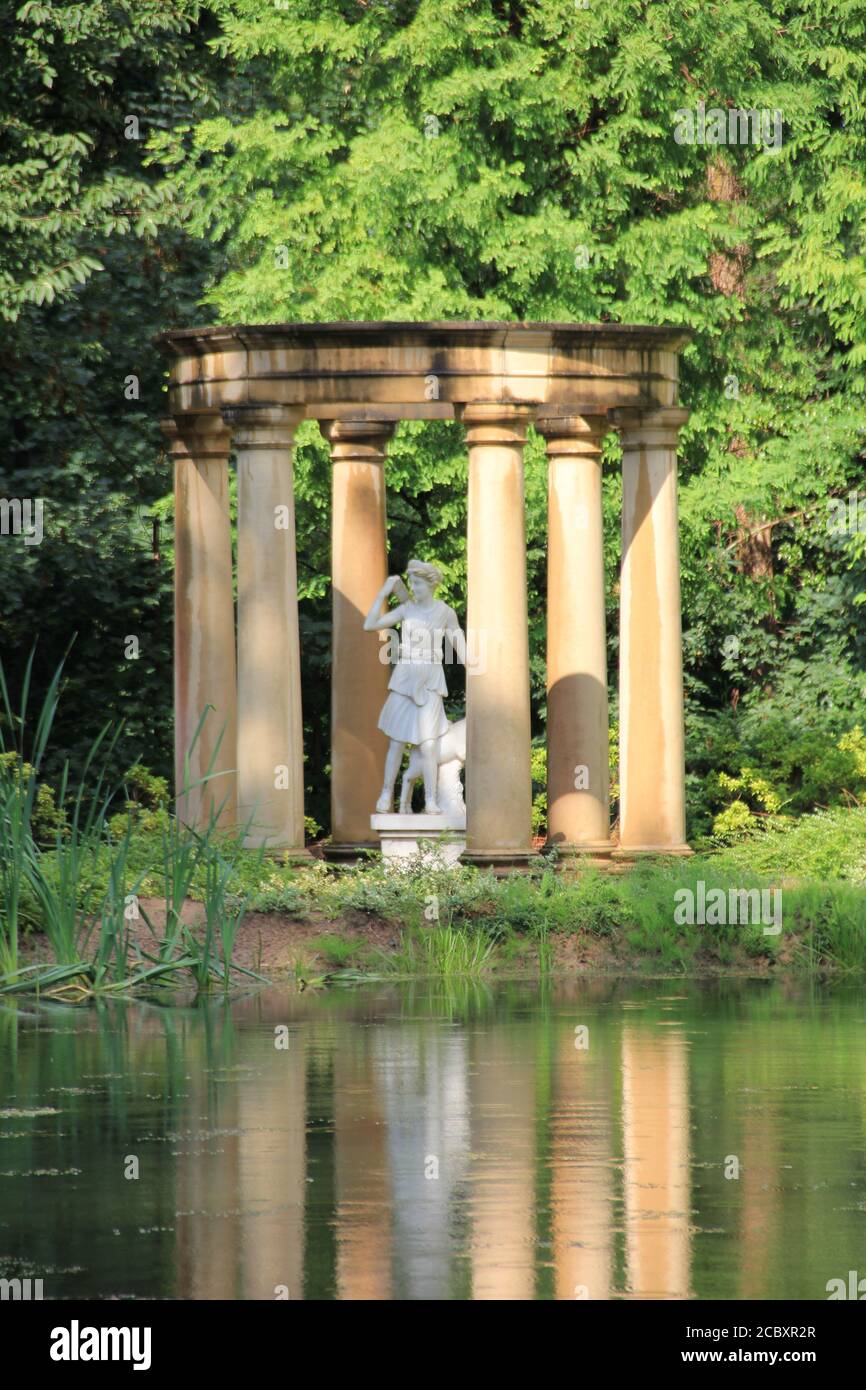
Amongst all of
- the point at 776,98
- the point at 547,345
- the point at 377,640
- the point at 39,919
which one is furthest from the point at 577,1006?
the point at 776,98

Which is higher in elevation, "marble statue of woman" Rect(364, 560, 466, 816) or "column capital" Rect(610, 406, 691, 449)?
"column capital" Rect(610, 406, 691, 449)

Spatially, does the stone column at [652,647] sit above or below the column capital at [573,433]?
below

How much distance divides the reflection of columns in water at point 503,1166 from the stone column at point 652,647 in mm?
12169

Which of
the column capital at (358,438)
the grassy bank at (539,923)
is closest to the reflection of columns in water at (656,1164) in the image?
the grassy bank at (539,923)

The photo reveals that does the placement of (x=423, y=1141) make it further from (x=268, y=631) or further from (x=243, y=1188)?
(x=268, y=631)

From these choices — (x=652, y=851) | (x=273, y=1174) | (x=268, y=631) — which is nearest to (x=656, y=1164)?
(x=273, y=1174)

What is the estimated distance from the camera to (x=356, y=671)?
102 feet

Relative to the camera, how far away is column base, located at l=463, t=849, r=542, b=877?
2695cm

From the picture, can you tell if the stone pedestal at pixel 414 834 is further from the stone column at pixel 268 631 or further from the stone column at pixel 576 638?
the stone column at pixel 576 638

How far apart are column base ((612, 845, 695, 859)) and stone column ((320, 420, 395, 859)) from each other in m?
3.36

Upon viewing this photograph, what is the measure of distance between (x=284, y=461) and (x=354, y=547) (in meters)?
3.12

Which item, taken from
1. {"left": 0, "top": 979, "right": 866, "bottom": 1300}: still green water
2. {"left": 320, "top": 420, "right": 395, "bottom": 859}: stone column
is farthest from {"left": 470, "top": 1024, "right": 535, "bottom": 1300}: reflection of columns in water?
{"left": 320, "top": 420, "right": 395, "bottom": 859}: stone column

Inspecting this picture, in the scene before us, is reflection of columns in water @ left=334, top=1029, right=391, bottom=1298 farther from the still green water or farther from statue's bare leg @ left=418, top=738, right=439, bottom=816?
statue's bare leg @ left=418, top=738, right=439, bottom=816

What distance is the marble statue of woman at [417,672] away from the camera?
28.8 m
